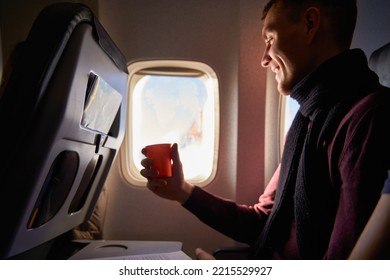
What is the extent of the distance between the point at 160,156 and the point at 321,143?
467 mm

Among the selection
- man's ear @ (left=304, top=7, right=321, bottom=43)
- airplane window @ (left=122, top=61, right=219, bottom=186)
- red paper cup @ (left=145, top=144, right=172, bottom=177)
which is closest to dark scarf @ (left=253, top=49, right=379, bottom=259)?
man's ear @ (left=304, top=7, right=321, bottom=43)

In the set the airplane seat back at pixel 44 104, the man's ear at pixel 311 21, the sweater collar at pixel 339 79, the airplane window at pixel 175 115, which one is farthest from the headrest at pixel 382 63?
the airplane seat back at pixel 44 104

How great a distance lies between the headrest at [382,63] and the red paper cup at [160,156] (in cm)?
68

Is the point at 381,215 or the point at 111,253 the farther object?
the point at 111,253

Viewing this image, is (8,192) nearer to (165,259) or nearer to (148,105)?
(165,259)

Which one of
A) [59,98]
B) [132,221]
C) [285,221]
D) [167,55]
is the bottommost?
[132,221]

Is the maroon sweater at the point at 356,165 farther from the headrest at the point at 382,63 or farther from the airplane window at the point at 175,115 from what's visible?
the airplane window at the point at 175,115

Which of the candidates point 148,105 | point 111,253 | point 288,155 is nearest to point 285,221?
point 288,155

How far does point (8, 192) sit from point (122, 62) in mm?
490

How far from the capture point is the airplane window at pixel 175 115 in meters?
1.35

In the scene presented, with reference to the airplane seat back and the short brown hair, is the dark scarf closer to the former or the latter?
the short brown hair

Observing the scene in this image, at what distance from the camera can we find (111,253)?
90 cm

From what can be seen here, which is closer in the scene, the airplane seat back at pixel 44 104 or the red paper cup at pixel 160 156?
the airplane seat back at pixel 44 104

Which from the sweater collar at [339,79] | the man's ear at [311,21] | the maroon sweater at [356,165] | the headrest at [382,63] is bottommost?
the maroon sweater at [356,165]
